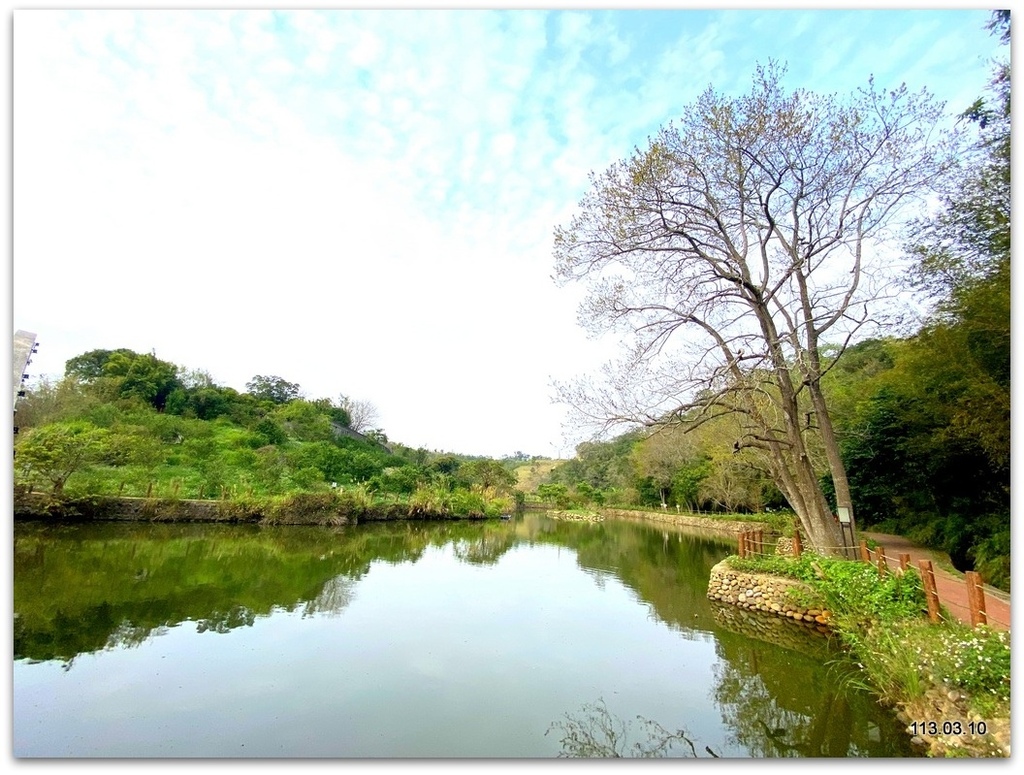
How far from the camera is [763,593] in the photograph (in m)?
8.12

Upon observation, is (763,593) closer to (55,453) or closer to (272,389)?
(55,453)

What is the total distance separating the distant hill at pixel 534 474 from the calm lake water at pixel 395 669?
36257 mm

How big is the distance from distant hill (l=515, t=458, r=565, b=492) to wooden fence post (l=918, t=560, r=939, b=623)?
3946 centimetres

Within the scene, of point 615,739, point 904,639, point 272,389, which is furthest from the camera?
point 272,389

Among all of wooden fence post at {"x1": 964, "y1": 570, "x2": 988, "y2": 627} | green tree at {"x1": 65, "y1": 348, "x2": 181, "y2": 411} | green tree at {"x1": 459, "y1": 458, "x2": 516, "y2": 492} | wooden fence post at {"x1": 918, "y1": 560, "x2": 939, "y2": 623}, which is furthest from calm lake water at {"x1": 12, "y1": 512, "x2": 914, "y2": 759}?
green tree at {"x1": 65, "y1": 348, "x2": 181, "y2": 411}

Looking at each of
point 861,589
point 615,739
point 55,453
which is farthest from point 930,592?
point 55,453

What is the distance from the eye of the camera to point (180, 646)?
5.62 meters

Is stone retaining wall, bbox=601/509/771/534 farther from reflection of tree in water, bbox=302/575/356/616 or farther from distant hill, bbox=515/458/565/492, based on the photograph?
reflection of tree in water, bbox=302/575/356/616

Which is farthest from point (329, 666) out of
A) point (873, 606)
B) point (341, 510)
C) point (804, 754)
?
point (341, 510)

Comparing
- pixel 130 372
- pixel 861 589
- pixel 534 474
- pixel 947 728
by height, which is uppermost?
pixel 130 372

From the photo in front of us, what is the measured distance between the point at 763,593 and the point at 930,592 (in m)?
2.95

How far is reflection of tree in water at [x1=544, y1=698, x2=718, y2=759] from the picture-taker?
3.75 meters

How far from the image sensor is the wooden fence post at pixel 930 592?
5.25 m

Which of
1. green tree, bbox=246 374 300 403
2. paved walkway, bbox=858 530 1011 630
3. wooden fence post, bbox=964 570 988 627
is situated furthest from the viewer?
green tree, bbox=246 374 300 403
